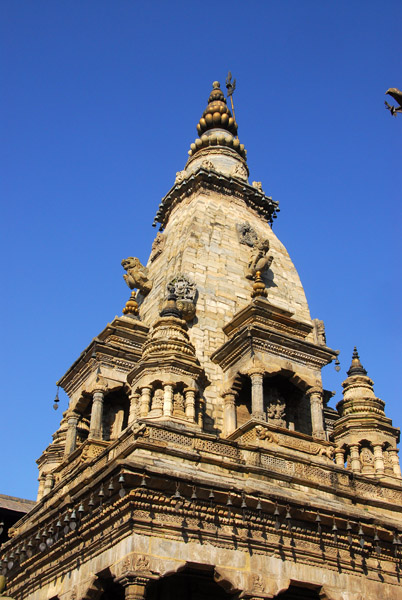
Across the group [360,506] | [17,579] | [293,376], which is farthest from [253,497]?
[17,579]

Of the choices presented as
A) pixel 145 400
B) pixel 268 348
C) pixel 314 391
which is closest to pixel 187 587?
pixel 145 400

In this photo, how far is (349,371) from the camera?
30688mm

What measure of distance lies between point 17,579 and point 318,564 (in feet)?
33.6

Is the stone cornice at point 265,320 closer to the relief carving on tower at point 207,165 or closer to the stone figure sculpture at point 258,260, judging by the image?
the stone figure sculpture at point 258,260

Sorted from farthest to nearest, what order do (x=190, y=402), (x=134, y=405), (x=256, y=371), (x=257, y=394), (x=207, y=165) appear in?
(x=207, y=165) < (x=256, y=371) < (x=257, y=394) < (x=134, y=405) < (x=190, y=402)

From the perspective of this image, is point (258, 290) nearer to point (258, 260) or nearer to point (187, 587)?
point (258, 260)

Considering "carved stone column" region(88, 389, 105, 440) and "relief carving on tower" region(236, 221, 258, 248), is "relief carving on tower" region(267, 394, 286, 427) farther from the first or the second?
"relief carving on tower" region(236, 221, 258, 248)

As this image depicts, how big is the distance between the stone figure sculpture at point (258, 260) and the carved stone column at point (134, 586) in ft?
51.4

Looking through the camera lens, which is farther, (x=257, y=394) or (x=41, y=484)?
(x=41, y=484)

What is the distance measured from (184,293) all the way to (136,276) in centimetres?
481

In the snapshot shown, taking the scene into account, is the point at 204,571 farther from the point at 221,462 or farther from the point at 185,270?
the point at 185,270

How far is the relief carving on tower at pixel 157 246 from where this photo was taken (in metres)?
33.2

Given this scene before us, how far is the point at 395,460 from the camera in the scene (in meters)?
27.8

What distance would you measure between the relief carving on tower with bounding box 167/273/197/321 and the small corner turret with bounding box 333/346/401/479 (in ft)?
25.4
